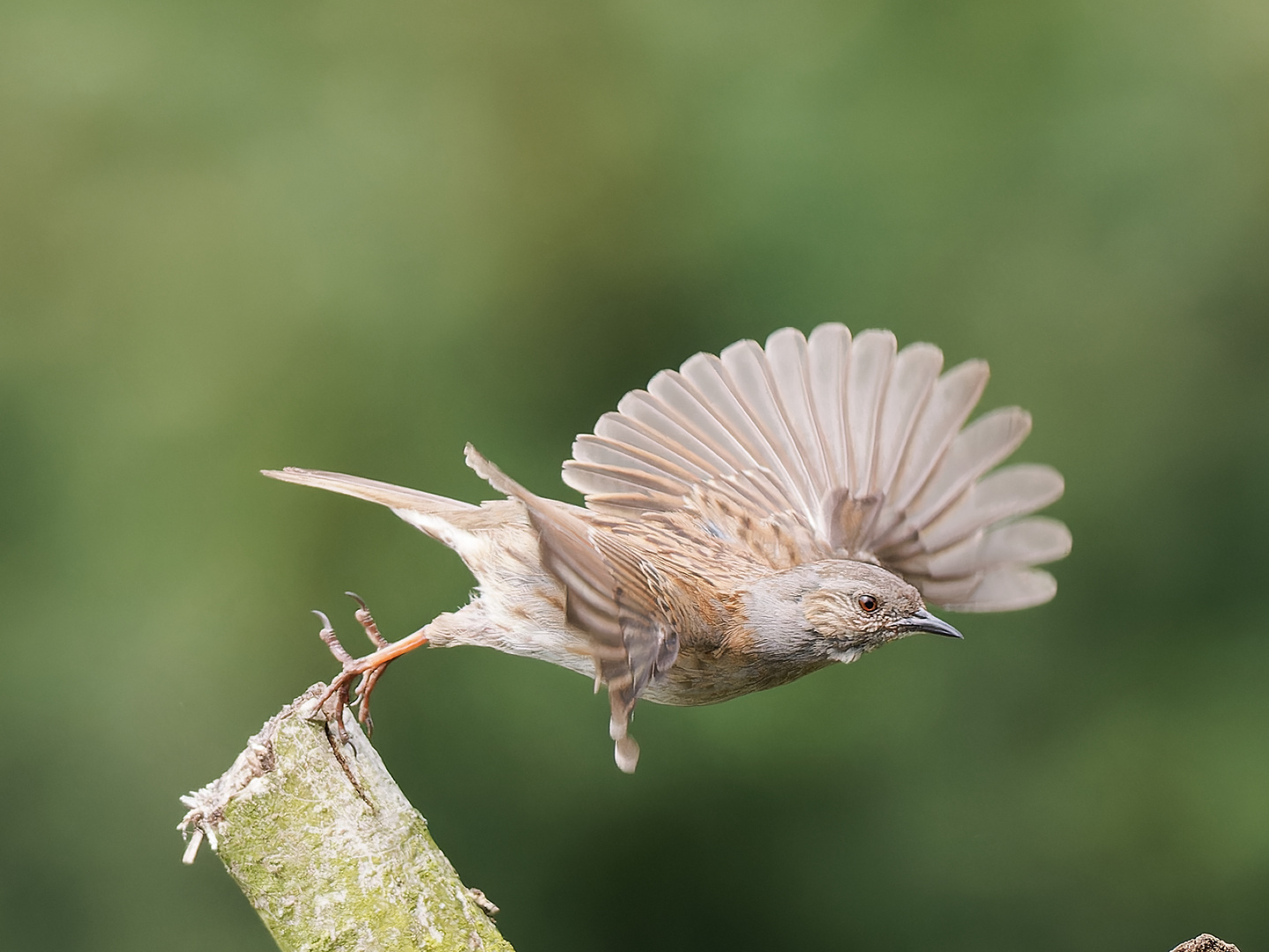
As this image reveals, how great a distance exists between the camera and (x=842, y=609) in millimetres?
2756

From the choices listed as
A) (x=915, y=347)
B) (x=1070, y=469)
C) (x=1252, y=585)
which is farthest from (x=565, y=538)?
(x=1252, y=585)

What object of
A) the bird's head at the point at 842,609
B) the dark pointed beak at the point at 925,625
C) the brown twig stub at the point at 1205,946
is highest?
the bird's head at the point at 842,609

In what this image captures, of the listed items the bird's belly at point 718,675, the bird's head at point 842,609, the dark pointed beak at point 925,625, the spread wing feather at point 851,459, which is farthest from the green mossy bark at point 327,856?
the spread wing feather at point 851,459

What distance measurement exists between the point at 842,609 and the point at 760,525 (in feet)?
1.70

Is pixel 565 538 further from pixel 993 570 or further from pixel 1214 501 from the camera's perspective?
pixel 1214 501

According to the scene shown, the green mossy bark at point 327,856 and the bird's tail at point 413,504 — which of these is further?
the bird's tail at point 413,504

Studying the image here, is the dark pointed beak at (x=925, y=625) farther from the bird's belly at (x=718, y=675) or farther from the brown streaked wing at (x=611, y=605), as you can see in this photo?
the brown streaked wing at (x=611, y=605)

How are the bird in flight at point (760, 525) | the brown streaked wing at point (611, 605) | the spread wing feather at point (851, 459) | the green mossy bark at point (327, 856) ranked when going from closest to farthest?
the green mossy bark at point (327, 856) < the brown streaked wing at point (611, 605) < the bird in flight at point (760, 525) < the spread wing feather at point (851, 459)

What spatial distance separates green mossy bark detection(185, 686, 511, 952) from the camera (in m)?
1.74

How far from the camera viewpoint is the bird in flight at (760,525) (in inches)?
A: 98.3

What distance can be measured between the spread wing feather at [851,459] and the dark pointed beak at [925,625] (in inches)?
17.8

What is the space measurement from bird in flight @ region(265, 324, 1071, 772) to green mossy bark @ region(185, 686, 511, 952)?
0.31 metres

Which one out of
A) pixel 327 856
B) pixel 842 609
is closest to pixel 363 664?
pixel 327 856

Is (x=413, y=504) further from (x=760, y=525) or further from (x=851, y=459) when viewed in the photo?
(x=851, y=459)
